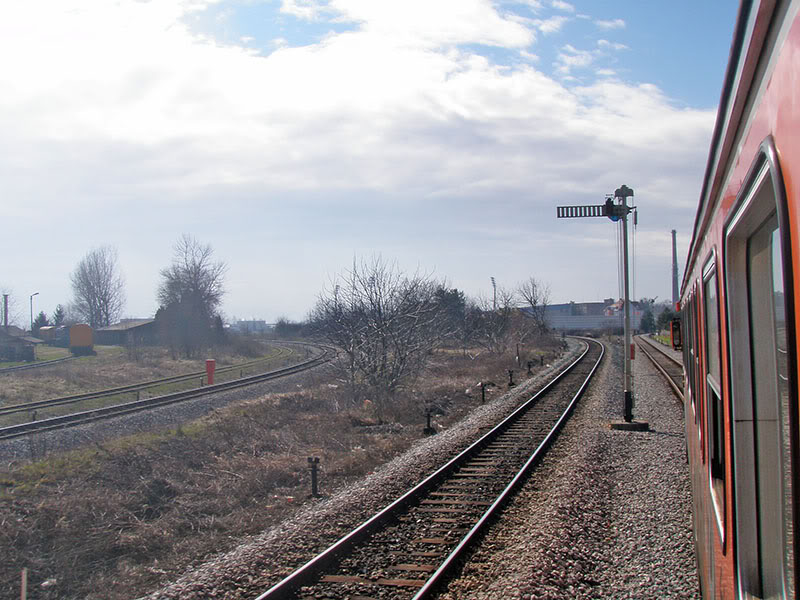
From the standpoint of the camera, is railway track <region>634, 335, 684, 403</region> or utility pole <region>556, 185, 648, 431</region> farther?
railway track <region>634, 335, 684, 403</region>

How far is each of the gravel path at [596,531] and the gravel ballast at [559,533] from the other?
0.6 inches

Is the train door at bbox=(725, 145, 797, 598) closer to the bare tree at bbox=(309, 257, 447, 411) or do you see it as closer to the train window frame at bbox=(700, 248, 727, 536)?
the train window frame at bbox=(700, 248, 727, 536)

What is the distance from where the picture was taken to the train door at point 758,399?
1.72 m

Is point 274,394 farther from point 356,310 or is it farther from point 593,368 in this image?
point 593,368

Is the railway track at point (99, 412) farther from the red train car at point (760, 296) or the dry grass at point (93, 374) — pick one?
the red train car at point (760, 296)

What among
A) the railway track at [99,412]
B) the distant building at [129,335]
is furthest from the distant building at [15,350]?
the railway track at [99,412]

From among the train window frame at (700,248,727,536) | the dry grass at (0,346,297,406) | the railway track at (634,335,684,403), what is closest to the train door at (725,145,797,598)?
the train window frame at (700,248,727,536)

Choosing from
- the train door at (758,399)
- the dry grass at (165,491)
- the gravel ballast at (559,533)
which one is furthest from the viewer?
the dry grass at (165,491)

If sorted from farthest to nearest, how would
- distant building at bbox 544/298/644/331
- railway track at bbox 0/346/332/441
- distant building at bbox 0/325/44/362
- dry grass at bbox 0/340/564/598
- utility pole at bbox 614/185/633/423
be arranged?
distant building at bbox 544/298/644/331
distant building at bbox 0/325/44/362
railway track at bbox 0/346/332/441
utility pole at bbox 614/185/633/423
dry grass at bbox 0/340/564/598

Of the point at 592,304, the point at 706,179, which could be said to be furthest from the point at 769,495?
the point at 592,304

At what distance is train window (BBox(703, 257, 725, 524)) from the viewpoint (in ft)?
8.73

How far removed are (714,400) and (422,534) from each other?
557cm

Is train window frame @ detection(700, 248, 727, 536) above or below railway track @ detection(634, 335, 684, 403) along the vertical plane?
above

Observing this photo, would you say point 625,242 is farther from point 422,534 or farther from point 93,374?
point 93,374
